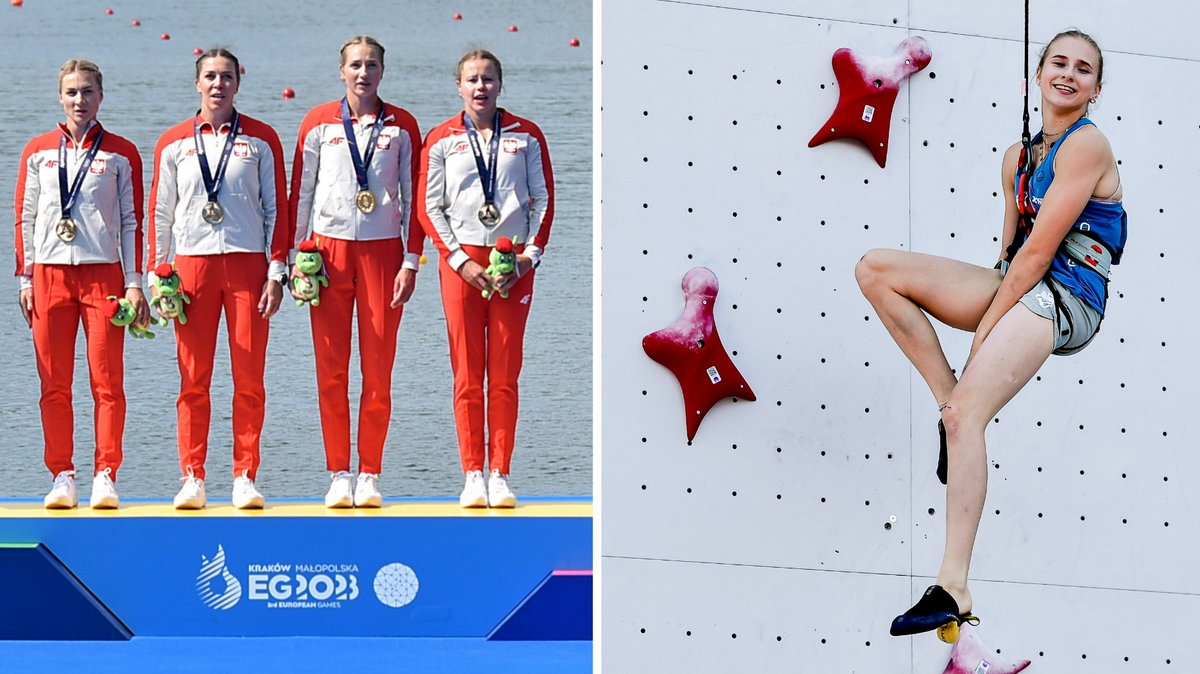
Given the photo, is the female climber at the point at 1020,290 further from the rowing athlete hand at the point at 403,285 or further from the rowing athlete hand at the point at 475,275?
the rowing athlete hand at the point at 403,285

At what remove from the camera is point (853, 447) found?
3.79m

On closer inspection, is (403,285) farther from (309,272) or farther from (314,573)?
(314,573)

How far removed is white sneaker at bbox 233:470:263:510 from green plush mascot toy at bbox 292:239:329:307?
2.31 ft

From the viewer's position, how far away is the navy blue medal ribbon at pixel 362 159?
6164 millimetres

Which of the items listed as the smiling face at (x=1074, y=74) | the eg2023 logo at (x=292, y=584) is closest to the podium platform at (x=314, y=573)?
the eg2023 logo at (x=292, y=584)

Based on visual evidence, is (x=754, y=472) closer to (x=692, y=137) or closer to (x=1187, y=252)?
(x=692, y=137)

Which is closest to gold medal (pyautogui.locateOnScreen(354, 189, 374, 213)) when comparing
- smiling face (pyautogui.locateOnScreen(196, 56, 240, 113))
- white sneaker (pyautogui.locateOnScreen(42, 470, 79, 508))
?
smiling face (pyautogui.locateOnScreen(196, 56, 240, 113))

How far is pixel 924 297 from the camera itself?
126 inches

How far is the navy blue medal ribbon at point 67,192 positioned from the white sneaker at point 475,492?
1754 mm

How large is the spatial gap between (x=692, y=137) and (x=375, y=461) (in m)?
2.96

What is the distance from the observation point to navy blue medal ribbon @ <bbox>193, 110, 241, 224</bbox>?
243 inches

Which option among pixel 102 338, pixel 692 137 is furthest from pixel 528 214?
pixel 692 137

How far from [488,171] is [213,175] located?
1025 mm

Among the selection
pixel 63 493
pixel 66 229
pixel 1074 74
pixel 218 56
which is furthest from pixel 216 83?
pixel 1074 74
